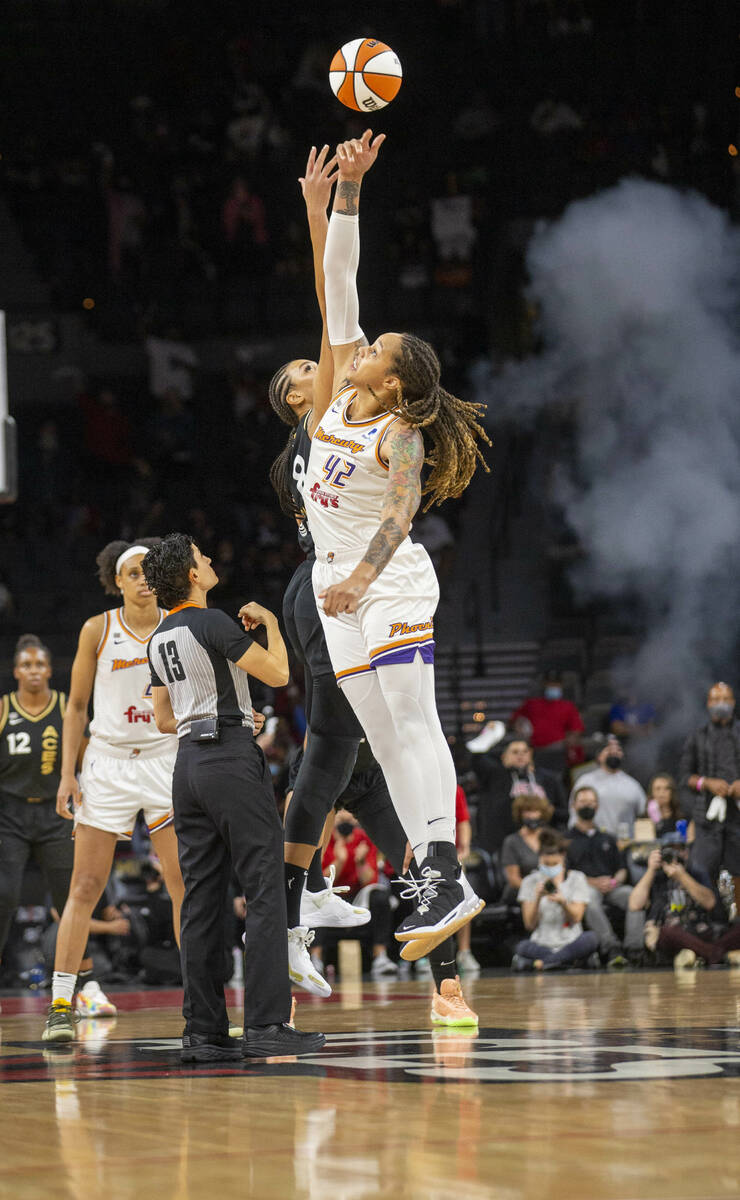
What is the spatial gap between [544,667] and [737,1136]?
14.5 m

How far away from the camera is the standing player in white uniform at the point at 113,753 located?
679 cm

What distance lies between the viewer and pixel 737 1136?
2936 millimetres

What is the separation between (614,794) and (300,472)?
789cm

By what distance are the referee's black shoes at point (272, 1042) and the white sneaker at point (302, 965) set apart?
0.70 m

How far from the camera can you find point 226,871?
4.93 m

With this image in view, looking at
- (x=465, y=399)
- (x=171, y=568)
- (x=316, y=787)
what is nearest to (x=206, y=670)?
(x=171, y=568)

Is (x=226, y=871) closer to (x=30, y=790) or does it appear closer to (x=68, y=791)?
(x=68, y=791)

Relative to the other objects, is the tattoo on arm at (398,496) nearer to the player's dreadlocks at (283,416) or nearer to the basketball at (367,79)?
the player's dreadlocks at (283,416)

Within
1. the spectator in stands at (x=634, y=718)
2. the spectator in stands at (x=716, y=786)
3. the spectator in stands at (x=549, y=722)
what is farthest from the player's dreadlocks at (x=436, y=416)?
the spectator in stands at (x=634, y=718)

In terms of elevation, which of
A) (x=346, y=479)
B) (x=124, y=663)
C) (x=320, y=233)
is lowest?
(x=124, y=663)

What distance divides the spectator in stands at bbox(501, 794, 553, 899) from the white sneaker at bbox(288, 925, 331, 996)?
21.0ft

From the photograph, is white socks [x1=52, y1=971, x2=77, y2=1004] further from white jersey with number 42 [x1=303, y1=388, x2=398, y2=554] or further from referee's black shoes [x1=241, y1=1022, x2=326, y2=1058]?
white jersey with number 42 [x1=303, y1=388, x2=398, y2=554]

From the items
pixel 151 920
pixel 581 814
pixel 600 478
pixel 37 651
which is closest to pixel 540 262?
pixel 600 478

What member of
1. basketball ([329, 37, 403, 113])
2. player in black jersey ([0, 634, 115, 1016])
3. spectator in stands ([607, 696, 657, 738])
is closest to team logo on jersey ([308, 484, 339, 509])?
basketball ([329, 37, 403, 113])
